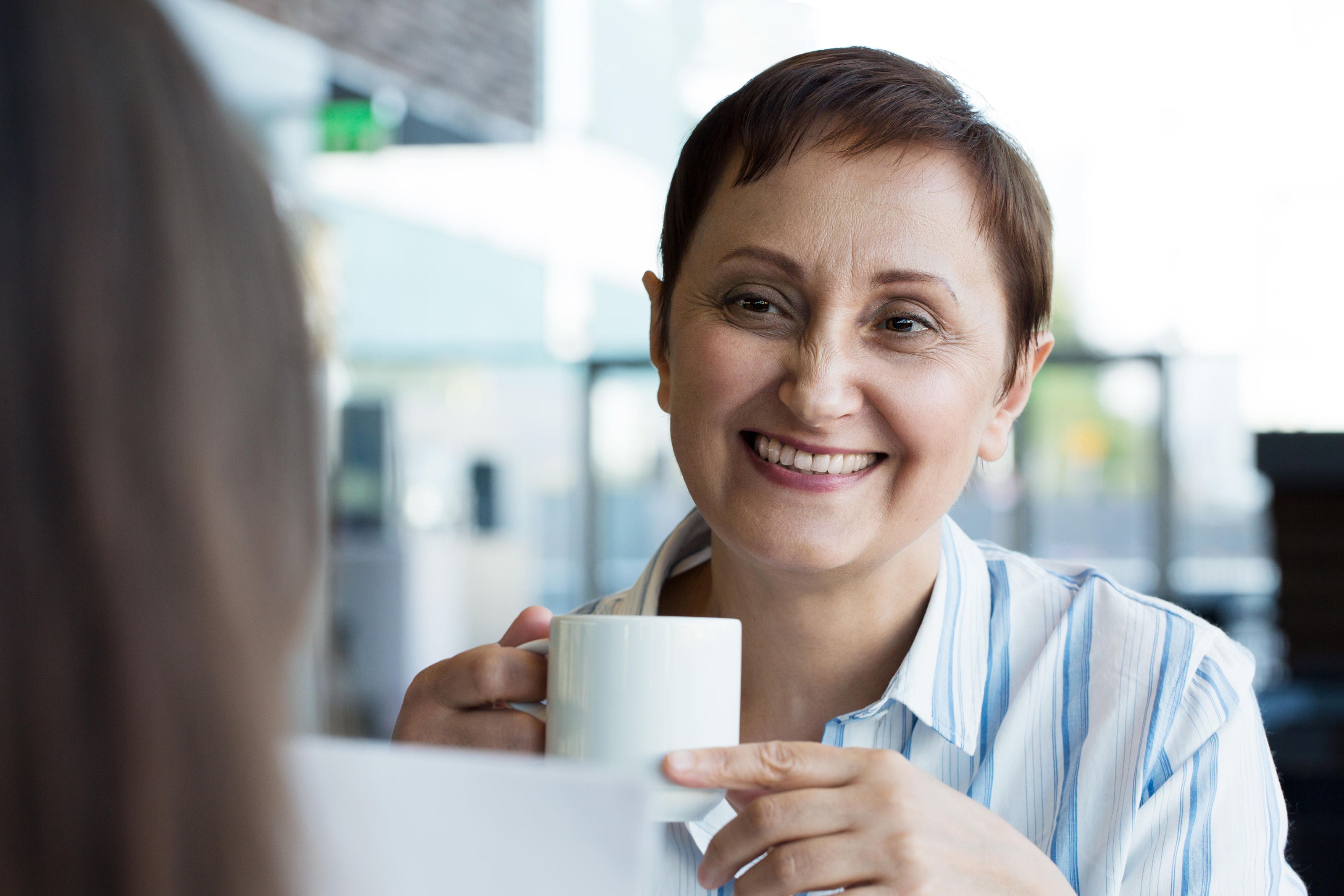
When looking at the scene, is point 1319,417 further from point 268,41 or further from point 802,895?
point 802,895

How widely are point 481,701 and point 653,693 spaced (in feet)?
0.74

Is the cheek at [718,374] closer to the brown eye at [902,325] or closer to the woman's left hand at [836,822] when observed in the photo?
the brown eye at [902,325]

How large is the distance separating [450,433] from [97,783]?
7.35m

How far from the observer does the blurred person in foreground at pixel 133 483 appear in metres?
0.38

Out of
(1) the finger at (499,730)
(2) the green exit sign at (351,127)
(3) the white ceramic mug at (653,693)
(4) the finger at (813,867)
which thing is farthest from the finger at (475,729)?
(2) the green exit sign at (351,127)

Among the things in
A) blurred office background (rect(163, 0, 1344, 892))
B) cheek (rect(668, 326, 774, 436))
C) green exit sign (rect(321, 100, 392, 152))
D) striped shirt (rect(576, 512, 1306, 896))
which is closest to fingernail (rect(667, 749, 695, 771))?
striped shirt (rect(576, 512, 1306, 896))

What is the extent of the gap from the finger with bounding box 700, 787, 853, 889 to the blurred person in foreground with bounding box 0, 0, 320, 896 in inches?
17.7

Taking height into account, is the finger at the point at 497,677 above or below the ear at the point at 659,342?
below

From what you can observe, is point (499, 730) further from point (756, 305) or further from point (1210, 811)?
point (1210, 811)

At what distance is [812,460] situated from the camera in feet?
3.69

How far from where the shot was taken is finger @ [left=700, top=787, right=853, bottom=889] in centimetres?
80

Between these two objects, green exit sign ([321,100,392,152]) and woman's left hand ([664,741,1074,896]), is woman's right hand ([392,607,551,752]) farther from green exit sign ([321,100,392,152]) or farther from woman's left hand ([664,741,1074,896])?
green exit sign ([321,100,392,152])

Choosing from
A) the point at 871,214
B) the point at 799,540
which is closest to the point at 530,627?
the point at 799,540

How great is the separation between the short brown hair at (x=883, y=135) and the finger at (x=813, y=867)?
23.2 inches
